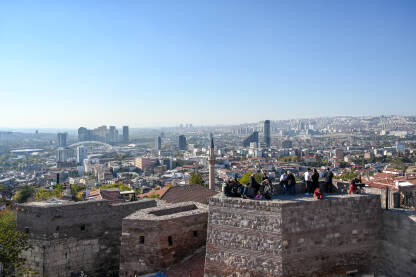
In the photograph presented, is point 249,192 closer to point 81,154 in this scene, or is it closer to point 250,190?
point 250,190

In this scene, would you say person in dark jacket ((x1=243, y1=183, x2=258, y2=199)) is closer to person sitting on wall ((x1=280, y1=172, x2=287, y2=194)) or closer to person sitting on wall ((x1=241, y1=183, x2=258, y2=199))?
person sitting on wall ((x1=241, y1=183, x2=258, y2=199))

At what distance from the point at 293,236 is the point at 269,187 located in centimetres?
147

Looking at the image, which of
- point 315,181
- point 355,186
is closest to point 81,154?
point 315,181

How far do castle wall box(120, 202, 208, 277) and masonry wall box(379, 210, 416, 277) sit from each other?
5.13 m

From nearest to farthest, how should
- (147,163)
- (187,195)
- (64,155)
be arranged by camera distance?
(187,195)
(147,163)
(64,155)

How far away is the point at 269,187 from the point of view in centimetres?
917

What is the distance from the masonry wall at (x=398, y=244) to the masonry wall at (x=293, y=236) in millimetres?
204

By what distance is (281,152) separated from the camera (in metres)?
151

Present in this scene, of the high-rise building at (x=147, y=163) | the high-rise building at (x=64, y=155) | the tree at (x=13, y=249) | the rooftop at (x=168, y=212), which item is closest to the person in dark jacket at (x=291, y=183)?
the rooftop at (x=168, y=212)

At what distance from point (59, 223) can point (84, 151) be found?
551 ft

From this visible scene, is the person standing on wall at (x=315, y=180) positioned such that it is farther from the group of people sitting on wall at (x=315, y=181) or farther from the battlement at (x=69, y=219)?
the battlement at (x=69, y=219)

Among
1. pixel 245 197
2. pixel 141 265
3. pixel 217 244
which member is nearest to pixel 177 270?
pixel 141 265

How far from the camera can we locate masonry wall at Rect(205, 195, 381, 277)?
8094 mm

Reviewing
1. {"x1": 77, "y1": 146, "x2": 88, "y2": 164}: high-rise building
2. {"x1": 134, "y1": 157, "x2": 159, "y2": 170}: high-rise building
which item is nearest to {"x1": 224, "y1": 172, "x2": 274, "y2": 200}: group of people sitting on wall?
{"x1": 134, "y1": 157, "x2": 159, "y2": 170}: high-rise building
